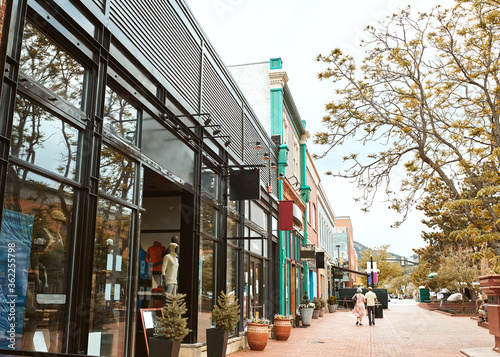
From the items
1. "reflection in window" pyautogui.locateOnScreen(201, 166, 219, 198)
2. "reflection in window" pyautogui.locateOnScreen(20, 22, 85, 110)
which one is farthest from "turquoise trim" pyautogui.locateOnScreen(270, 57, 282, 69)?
"reflection in window" pyautogui.locateOnScreen(20, 22, 85, 110)

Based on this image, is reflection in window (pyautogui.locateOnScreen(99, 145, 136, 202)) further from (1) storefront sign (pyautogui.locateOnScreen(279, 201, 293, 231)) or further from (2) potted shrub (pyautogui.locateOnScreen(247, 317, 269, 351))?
(1) storefront sign (pyautogui.locateOnScreen(279, 201, 293, 231))

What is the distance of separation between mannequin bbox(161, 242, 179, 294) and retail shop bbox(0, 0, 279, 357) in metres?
0.03

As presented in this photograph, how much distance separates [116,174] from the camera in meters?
7.35

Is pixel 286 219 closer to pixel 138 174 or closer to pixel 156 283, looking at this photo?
pixel 156 283

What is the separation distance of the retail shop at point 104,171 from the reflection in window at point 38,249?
1cm

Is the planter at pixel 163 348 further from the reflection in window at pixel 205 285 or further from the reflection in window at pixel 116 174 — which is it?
the reflection in window at pixel 205 285

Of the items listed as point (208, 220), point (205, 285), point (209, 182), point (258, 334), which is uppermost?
point (209, 182)

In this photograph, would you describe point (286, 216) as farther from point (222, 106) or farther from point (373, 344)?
point (222, 106)

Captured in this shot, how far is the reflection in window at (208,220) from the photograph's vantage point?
37.3 feet

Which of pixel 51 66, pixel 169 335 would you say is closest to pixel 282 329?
pixel 169 335

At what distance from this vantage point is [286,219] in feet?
67.3

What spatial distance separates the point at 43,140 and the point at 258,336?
8.91m

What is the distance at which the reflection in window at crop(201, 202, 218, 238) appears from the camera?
11.4m

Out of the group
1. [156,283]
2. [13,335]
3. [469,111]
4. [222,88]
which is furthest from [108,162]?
[469,111]
